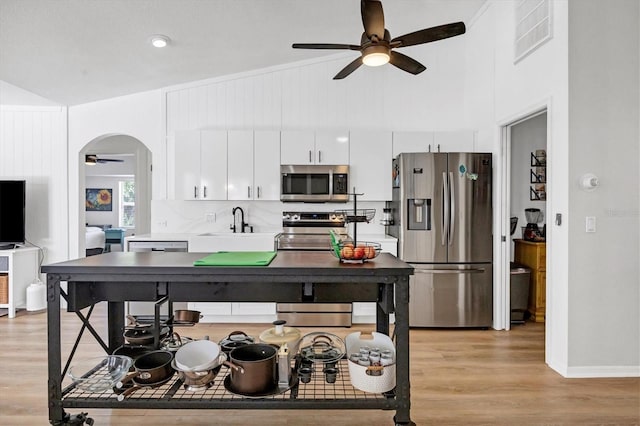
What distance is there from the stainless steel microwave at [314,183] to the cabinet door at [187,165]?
100cm

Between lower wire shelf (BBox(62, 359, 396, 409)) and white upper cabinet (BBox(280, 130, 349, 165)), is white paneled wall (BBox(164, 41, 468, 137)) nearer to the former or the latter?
white upper cabinet (BBox(280, 130, 349, 165))

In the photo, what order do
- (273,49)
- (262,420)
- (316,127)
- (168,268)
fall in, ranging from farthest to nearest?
(316,127)
(273,49)
(262,420)
(168,268)

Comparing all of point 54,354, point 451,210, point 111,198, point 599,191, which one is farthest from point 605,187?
point 111,198

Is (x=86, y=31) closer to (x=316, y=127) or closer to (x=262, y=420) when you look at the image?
(x=316, y=127)

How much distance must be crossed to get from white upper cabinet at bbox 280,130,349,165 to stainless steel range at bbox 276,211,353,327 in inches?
25.9

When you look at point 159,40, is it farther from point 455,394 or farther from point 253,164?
point 455,394

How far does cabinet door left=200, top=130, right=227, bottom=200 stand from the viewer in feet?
→ 15.6

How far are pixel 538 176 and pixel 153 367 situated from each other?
4.75 m

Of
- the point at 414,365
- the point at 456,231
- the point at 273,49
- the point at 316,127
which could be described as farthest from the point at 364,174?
the point at 414,365

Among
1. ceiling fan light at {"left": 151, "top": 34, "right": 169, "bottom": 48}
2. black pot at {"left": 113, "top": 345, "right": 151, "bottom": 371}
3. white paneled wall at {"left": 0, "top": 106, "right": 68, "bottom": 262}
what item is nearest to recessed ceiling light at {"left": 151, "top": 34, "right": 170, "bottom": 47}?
ceiling fan light at {"left": 151, "top": 34, "right": 169, "bottom": 48}

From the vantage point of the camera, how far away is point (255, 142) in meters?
4.76

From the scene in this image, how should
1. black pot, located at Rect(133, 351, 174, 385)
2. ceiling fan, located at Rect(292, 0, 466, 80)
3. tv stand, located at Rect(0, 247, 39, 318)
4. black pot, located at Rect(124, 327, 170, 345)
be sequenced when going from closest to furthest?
1. black pot, located at Rect(133, 351, 174, 385)
2. ceiling fan, located at Rect(292, 0, 466, 80)
3. black pot, located at Rect(124, 327, 170, 345)
4. tv stand, located at Rect(0, 247, 39, 318)

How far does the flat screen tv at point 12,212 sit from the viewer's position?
486 cm

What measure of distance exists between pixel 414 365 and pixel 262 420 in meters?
1.38
